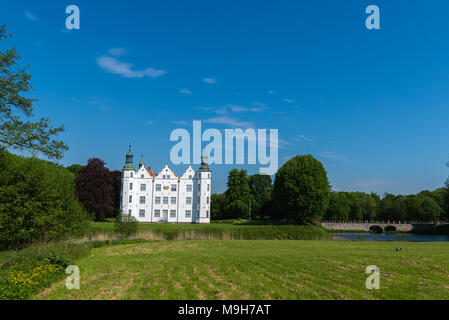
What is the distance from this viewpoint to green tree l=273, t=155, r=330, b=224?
51344 mm

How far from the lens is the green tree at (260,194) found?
79.8 metres

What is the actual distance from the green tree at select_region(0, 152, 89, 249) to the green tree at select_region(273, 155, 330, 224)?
1420 inches

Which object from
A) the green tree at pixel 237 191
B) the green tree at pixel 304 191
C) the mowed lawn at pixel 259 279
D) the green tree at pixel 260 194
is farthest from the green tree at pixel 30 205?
the green tree at pixel 260 194

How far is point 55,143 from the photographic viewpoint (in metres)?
14.9

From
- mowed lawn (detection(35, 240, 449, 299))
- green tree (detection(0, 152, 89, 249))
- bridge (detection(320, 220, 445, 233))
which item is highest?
green tree (detection(0, 152, 89, 249))

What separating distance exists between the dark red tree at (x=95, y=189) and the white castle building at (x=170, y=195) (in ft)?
14.6

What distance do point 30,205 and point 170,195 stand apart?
1653 inches

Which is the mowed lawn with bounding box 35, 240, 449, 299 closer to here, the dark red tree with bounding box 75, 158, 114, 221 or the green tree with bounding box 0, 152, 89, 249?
the green tree with bounding box 0, 152, 89, 249

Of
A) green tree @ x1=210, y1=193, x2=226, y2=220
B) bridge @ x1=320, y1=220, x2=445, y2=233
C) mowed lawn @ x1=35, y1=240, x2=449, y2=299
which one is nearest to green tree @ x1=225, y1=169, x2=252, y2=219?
green tree @ x1=210, y1=193, x2=226, y2=220

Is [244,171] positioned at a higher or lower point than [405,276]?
higher
